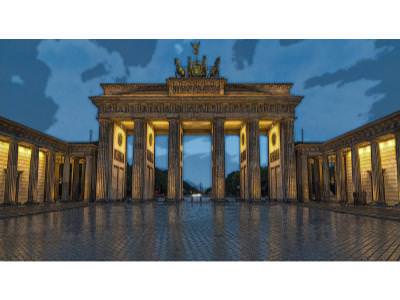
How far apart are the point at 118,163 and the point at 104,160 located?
337cm

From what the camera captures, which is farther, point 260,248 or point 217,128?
point 217,128

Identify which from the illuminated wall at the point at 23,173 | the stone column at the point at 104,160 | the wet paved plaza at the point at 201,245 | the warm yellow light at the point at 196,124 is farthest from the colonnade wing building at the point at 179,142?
the wet paved plaza at the point at 201,245

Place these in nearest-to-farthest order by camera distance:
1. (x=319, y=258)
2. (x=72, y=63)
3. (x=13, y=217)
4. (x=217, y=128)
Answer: (x=319, y=258) < (x=13, y=217) < (x=217, y=128) < (x=72, y=63)

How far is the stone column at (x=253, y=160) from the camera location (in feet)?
122

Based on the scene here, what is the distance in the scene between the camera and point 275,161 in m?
40.6

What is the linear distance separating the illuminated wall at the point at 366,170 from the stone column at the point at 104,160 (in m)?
30.9

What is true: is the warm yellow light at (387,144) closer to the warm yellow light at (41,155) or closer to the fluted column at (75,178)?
the warm yellow light at (41,155)

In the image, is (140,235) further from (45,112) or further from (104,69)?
(45,112)

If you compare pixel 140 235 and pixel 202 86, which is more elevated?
pixel 202 86

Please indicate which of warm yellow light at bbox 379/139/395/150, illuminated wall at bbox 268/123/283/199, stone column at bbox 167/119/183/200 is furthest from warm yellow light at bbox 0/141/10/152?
warm yellow light at bbox 379/139/395/150

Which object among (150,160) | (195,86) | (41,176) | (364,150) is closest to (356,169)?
(364,150)

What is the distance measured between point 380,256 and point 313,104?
176m

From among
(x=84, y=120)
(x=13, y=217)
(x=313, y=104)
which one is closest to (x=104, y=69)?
(x=84, y=120)

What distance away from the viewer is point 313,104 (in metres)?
168
